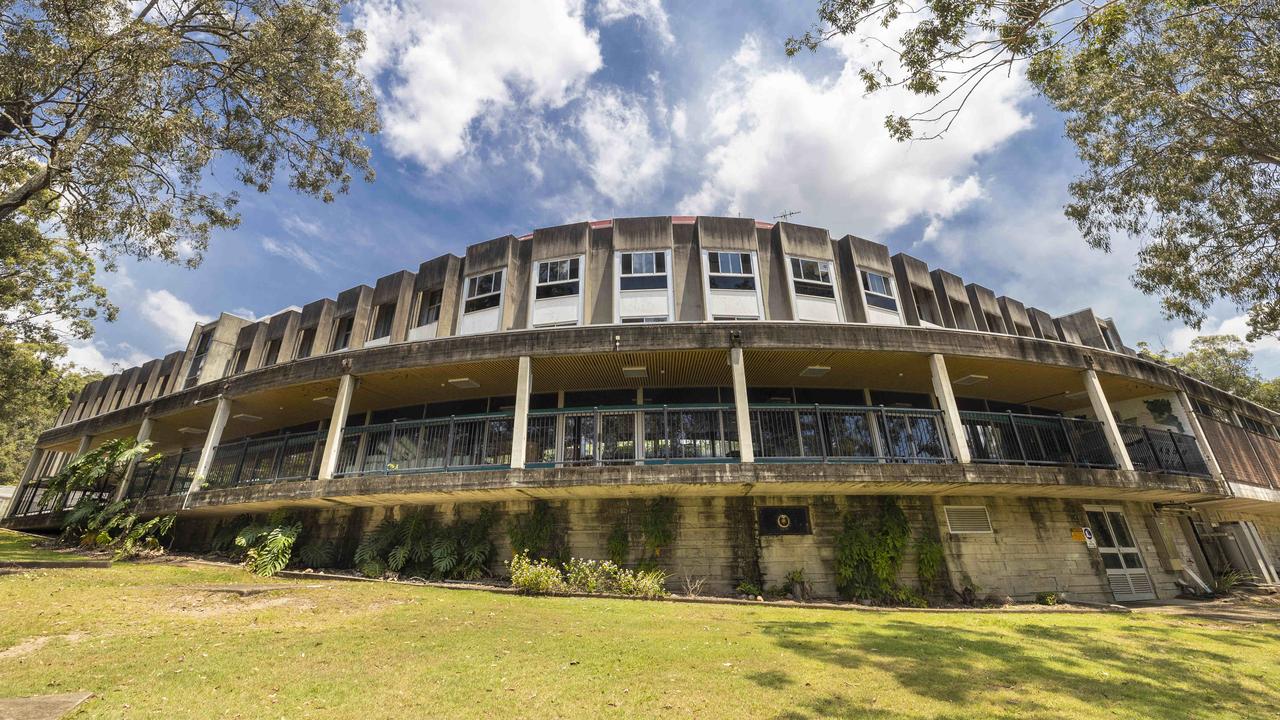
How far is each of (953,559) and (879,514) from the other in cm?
171

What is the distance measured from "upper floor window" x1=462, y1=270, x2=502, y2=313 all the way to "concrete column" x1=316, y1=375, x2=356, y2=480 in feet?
18.4

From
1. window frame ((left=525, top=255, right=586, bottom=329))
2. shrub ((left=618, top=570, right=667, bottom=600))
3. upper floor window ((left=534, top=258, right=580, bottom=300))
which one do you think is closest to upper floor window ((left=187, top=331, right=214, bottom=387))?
window frame ((left=525, top=255, right=586, bottom=329))

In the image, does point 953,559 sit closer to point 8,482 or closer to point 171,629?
point 171,629

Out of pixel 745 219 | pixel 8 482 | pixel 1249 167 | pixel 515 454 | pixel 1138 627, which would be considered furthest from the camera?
pixel 8 482

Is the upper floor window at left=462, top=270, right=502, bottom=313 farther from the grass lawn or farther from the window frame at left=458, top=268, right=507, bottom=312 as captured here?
the grass lawn

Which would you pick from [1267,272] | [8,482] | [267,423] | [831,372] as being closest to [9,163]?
[267,423]

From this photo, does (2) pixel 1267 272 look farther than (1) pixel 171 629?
Yes

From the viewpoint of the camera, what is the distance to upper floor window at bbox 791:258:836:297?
16.8 m

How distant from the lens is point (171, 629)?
20.8ft

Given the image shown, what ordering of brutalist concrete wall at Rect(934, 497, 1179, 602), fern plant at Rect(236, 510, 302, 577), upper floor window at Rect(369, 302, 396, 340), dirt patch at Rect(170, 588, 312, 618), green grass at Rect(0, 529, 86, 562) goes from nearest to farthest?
dirt patch at Rect(170, 588, 312, 618), brutalist concrete wall at Rect(934, 497, 1179, 602), fern plant at Rect(236, 510, 302, 577), green grass at Rect(0, 529, 86, 562), upper floor window at Rect(369, 302, 396, 340)

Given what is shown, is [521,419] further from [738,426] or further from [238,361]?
[238,361]

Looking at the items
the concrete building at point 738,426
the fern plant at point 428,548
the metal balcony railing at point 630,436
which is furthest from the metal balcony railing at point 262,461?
the metal balcony railing at point 630,436

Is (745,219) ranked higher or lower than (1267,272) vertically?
higher

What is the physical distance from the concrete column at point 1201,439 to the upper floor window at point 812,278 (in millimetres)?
9554
